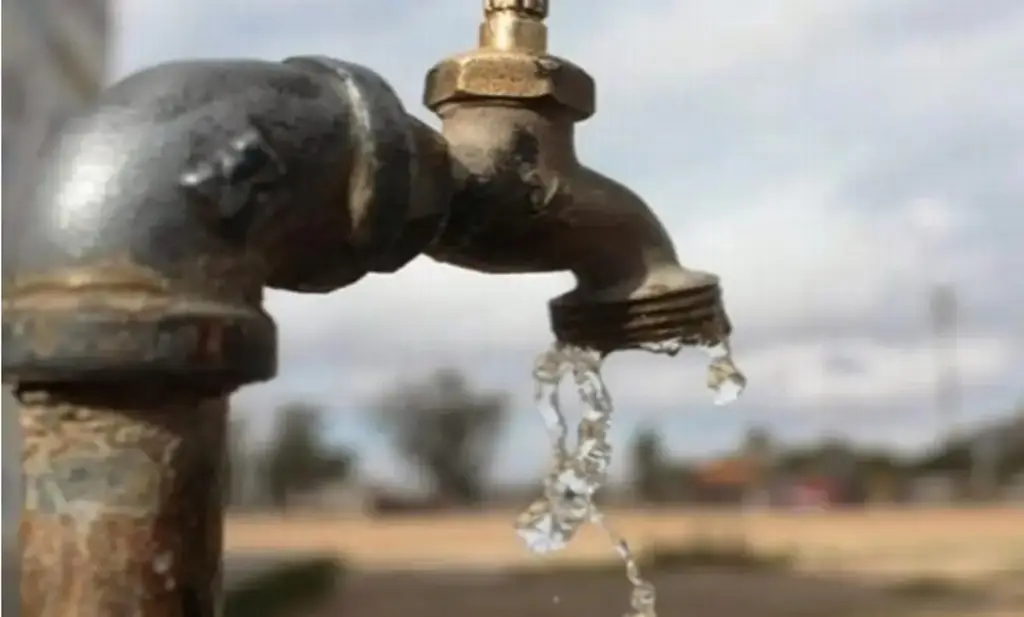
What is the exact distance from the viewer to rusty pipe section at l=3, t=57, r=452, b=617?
1.46ft

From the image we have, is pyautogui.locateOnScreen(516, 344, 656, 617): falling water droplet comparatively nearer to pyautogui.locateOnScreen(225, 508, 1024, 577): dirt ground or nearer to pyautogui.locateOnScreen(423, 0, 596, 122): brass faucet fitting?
pyautogui.locateOnScreen(423, 0, 596, 122): brass faucet fitting

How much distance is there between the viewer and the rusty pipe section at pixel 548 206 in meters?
0.56

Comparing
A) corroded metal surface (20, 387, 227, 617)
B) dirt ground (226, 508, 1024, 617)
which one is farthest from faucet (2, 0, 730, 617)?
dirt ground (226, 508, 1024, 617)

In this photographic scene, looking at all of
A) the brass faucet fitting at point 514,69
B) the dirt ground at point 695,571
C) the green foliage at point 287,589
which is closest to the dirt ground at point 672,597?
the dirt ground at point 695,571

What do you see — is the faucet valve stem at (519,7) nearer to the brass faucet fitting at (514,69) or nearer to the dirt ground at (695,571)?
the brass faucet fitting at (514,69)

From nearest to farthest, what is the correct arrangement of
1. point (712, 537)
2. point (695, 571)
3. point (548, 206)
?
1. point (548, 206)
2. point (695, 571)
3. point (712, 537)

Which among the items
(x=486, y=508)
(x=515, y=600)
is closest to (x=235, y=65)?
(x=515, y=600)

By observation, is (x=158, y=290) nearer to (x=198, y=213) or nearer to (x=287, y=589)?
(x=198, y=213)

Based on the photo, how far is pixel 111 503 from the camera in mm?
444

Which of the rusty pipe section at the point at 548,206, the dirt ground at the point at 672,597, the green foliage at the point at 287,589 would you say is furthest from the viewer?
the dirt ground at the point at 672,597

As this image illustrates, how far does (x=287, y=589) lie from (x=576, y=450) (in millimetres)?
6112

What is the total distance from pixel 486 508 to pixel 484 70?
7030mm

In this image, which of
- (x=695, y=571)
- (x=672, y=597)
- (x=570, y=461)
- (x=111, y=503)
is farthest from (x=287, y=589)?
(x=111, y=503)

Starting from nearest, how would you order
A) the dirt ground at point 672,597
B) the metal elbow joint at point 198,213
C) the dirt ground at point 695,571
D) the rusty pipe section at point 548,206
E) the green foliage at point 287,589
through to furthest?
the metal elbow joint at point 198,213
the rusty pipe section at point 548,206
the green foliage at point 287,589
the dirt ground at point 672,597
the dirt ground at point 695,571
